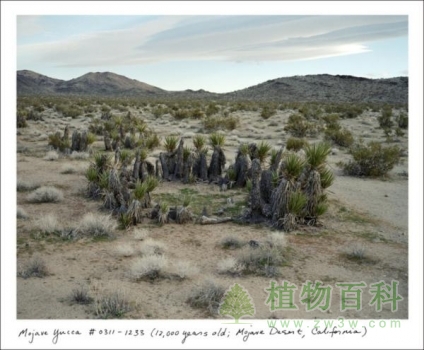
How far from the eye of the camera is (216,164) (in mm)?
12141

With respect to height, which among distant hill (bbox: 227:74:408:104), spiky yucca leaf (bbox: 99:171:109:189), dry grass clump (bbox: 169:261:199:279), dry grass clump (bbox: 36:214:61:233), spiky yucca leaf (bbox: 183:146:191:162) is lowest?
dry grass clump (bbox: 169:261:199:279)

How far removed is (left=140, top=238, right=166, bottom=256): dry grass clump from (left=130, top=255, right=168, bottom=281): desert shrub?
64 centimetres

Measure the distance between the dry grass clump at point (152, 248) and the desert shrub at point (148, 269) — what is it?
2.11 feet

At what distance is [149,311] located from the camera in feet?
18.1

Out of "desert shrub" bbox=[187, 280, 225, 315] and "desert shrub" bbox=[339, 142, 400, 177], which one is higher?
"desert shrub" bbox=[339, 142, 400, 177]

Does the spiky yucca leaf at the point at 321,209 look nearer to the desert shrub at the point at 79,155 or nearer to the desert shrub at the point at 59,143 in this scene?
the desert shrub at the point at 79,155

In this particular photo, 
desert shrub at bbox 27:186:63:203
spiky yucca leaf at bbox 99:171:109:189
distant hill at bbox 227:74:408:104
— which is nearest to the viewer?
spiky yucca leaf at bbox 99:171:109:189

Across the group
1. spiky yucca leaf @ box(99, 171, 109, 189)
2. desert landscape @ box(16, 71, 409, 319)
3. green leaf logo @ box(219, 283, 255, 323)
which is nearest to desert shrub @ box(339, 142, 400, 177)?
desert landscape @ box(16, 71, 409, 319)

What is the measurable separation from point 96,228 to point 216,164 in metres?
4.80

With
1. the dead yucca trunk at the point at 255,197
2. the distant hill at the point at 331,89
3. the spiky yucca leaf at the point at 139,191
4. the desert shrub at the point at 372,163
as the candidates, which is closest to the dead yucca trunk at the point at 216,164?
the dead yucca trunk at the point at 255,197

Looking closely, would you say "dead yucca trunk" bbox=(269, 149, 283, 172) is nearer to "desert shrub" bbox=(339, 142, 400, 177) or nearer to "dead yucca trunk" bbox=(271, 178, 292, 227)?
"dead yucca trunk" bbox=(271, 178, 292, 227)

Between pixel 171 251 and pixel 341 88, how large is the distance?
255 ft

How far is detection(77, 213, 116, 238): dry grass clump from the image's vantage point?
819cm

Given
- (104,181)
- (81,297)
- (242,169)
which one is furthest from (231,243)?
(242,169)
